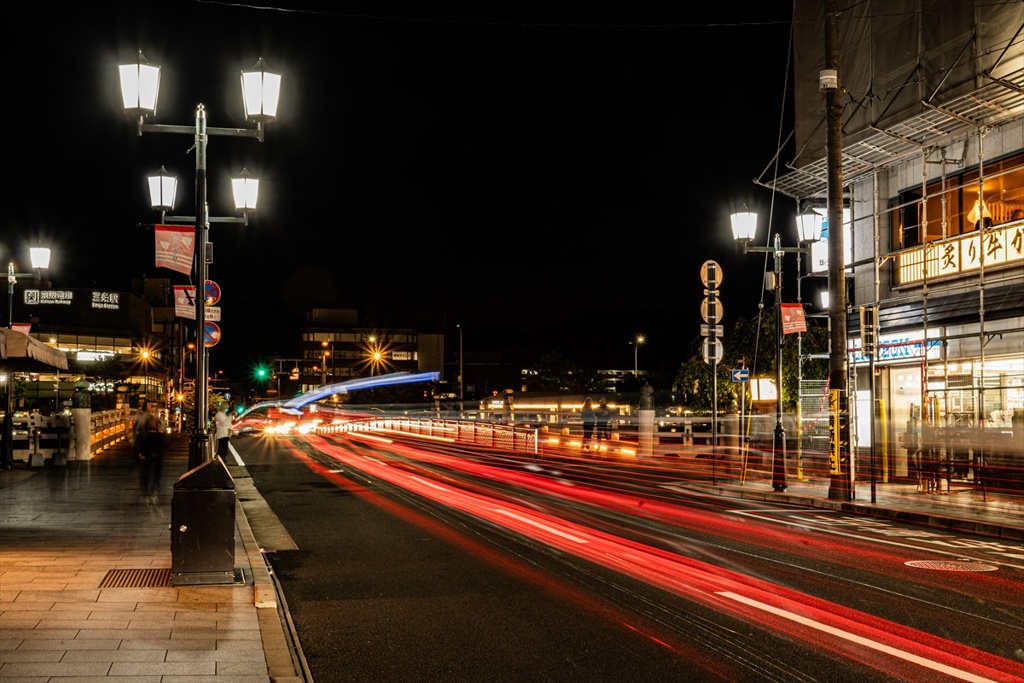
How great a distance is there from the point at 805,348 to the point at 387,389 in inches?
2810

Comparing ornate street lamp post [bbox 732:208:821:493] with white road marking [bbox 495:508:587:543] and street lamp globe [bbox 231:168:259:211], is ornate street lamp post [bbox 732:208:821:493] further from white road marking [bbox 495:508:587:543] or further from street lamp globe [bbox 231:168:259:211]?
street lamp globe [bbox 231:168:259:211]

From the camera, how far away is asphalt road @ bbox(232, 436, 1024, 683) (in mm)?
6855

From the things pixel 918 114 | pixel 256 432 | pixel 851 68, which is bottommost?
pixel 256 432

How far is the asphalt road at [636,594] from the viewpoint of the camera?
22.5 ft

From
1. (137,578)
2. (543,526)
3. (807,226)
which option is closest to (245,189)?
(543,526)

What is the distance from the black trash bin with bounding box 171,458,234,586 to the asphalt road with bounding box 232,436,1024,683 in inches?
34.9

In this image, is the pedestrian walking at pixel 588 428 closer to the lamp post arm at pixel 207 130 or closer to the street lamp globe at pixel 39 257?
the street lamp globe at pixel 39 257

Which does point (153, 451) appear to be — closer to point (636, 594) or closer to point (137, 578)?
point (137, 578)

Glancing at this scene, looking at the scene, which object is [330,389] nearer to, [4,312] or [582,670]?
[4,312]

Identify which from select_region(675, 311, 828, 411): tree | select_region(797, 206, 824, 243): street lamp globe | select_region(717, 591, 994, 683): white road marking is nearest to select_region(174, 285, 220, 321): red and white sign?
select_region(717, 591, 994, 683): white road marking

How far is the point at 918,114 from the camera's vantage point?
22.3 metres

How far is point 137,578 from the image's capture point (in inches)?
377

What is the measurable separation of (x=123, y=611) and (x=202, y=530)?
4.57 ft

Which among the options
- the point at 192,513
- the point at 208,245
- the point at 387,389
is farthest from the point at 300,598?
the point at 387,389
